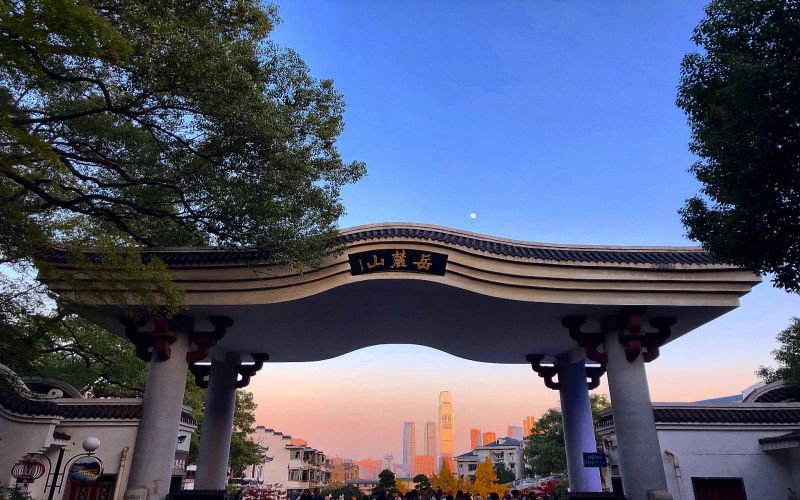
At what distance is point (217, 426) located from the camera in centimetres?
1728

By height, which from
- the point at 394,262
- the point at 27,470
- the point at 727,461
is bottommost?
the point at 27,470

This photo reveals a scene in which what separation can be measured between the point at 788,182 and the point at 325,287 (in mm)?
9874

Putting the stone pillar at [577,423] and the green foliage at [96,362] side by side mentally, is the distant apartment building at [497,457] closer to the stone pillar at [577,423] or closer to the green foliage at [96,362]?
the stone pillar at [577,423]

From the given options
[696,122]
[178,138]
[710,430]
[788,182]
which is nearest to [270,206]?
[178,138]

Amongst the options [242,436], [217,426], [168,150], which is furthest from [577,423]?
[242,436]

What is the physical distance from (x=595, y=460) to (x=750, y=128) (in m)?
10.7

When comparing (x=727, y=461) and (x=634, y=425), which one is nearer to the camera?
→ (x=634, y=425)

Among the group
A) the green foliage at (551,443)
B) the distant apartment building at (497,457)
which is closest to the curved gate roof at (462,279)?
the green foliage at (551,443)

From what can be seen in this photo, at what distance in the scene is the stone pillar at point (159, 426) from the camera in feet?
39.8

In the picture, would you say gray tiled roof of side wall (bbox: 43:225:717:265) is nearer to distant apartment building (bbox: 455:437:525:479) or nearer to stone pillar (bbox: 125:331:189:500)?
stone pillar (bbox: 125:331:189:500)

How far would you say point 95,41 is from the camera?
669cm

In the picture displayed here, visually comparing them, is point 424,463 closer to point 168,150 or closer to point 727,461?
point 727,461

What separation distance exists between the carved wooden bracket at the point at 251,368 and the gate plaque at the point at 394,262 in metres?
7.32

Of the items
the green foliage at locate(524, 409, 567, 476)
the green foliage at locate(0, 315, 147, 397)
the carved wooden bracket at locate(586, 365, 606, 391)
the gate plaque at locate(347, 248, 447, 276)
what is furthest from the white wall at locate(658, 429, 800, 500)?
the green foliage at locate(524, 409, 567, 476)
